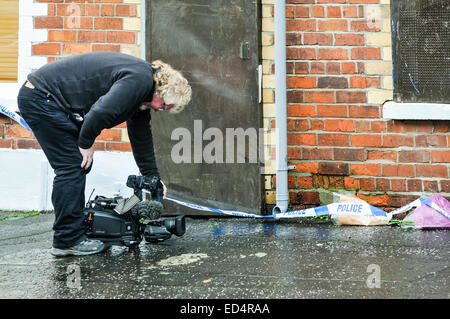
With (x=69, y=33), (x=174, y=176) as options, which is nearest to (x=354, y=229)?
(x=174, y=176)

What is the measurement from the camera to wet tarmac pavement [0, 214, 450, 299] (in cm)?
227

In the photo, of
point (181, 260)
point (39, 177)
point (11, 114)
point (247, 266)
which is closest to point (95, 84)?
point (181, 260)

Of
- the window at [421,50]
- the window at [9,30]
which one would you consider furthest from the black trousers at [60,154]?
the window at [421,50]

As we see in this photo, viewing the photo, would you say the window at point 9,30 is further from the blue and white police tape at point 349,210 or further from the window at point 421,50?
the window at point 421,50

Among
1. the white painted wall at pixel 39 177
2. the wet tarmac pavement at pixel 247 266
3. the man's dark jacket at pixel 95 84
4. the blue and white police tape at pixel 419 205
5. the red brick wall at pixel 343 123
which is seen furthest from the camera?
the white painted wall at pixel 39 177

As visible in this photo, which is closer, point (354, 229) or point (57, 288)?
point (57, 288)

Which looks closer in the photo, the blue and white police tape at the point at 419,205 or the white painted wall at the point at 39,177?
the blue and white police tape at the point at 419,205

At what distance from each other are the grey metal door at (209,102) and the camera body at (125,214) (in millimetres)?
1214

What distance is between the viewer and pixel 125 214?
3021 mm

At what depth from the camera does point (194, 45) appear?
4.29 m

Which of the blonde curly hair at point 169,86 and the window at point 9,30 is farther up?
the window at point 9,30

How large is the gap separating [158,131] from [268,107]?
3.66ft

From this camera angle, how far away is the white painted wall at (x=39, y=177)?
4500 mm

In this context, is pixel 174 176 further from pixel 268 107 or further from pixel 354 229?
pixel 354 229
